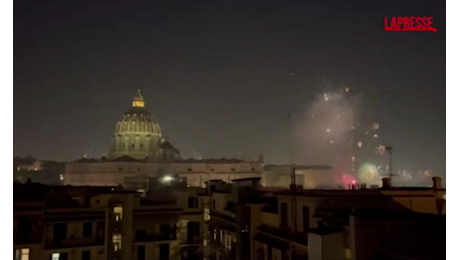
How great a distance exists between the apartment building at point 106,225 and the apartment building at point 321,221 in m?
1.70

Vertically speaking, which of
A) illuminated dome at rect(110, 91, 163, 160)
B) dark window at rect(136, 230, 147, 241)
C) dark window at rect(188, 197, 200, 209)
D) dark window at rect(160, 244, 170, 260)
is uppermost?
illuminated dome at rect(110, 91, 163, 160)

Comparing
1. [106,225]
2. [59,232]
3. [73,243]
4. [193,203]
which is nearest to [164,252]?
[106,225]

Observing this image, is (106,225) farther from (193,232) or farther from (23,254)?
(193,232)

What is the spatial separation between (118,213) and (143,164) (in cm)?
6385

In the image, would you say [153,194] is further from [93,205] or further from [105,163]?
[105,163]

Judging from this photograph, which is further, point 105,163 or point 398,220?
point 105,163

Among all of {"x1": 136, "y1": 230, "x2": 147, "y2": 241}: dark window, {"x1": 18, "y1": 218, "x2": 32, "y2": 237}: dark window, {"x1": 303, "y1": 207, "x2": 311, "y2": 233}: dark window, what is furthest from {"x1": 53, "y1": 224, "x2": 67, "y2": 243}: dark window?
{"x1": 303, "y1": 207, "x2": 311, "y2": 233}: dark window

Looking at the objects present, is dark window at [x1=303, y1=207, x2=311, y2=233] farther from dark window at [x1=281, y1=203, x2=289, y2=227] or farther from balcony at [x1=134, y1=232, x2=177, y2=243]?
balcony at [x1=134, y1=232, x2=177, y2=243]

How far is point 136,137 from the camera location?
10100 centimetres

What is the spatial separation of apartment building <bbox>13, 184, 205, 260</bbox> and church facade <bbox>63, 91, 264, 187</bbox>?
51.1 meters

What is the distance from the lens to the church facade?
8544cm

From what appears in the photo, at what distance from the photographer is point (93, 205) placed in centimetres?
2328

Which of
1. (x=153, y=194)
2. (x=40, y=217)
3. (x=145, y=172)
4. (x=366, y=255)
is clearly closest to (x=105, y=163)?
(x=145, y=172)

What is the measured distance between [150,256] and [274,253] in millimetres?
9300
